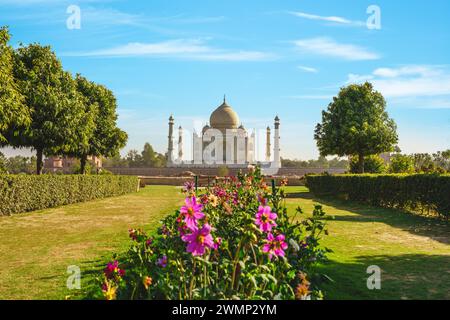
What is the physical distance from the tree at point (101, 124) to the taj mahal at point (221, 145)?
116 ft

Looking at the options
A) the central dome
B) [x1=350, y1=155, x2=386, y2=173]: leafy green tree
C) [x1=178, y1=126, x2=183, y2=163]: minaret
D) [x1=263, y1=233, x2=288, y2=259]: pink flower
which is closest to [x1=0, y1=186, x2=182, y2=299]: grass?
[x1=263, y1=233, x2=288, y2=259]: pink flower

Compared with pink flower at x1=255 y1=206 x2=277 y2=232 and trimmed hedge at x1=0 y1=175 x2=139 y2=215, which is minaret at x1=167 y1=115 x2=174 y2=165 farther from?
pink flower at x1=255 y1=206 x2=277 y2=232

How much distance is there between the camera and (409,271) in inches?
252

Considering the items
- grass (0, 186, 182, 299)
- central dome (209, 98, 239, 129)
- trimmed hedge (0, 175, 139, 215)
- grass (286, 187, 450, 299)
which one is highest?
central dome (209, 98, 239, 129)

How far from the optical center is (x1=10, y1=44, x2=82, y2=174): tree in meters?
19.8

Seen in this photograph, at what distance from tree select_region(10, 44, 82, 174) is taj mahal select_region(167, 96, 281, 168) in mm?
43953

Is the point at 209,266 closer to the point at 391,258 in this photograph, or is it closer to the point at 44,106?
the point at 391,258

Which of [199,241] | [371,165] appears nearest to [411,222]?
[199,241]

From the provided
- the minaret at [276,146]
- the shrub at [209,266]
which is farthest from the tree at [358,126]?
the minaret at [276,146]

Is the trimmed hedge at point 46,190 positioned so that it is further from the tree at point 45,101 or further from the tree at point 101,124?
the tree at point 101,124

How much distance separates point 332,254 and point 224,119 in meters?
60.3

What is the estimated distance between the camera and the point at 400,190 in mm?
16172

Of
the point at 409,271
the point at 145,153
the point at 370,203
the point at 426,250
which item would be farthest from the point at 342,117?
the point at 145,153

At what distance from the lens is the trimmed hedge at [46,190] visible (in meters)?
14.9
